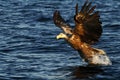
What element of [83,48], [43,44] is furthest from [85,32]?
[43,44]

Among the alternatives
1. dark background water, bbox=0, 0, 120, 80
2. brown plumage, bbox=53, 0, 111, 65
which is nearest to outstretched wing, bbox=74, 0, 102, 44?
brown plumage, bbox=53, 0, 111, 65

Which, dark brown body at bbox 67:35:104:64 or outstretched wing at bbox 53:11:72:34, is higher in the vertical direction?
outstretched wing at bbox 53:11:72:34

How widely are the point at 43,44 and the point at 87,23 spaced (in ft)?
10.6

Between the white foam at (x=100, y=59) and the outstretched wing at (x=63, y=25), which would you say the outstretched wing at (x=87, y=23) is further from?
the white foam at (x=100, y=59)

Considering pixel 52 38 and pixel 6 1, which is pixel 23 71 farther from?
pixel 6 1

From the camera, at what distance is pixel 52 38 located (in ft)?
58.3

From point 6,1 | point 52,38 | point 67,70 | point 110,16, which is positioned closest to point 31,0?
point 6,1

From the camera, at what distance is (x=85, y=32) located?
14.2 metres

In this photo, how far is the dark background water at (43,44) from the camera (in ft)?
45.3

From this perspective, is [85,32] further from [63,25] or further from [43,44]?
[43,44]

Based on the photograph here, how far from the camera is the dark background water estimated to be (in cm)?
1380

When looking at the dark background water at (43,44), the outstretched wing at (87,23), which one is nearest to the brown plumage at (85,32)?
the outstretched wing at (87,23)

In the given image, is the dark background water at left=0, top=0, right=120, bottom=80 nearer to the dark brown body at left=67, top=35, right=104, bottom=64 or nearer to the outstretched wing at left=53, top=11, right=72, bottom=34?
the dark brown body at left=67, top=35, right=104, bottom=64

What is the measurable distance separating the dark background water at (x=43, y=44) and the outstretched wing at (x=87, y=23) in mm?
799
